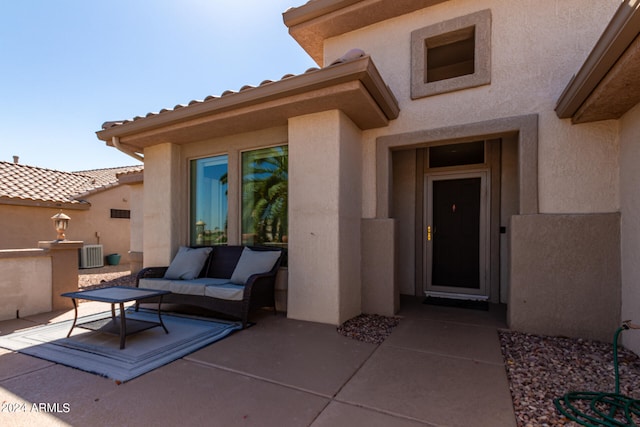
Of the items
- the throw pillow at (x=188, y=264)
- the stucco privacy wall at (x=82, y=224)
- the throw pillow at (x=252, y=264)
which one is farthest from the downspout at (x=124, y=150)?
the stucco privacy wall at (x=82, y=224)

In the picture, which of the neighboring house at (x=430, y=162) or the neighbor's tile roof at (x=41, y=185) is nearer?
the neighboring house at (x=430, y=162)

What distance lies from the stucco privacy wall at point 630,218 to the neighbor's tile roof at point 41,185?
39.1ft

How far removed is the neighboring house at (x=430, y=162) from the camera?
3.95 m

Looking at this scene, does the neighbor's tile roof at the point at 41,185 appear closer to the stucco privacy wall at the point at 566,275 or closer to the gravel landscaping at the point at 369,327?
the gravel landscaping at the point at 369,327

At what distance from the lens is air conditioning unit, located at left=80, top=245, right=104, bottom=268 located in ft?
36.6

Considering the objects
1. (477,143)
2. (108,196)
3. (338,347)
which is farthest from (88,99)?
(477,143)

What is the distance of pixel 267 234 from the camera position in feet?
18.9

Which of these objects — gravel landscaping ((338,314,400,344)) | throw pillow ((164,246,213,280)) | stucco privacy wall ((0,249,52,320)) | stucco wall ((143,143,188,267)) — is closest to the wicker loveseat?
throw pillow ((164,246,213,280))

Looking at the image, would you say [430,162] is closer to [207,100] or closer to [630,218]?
[630,218]

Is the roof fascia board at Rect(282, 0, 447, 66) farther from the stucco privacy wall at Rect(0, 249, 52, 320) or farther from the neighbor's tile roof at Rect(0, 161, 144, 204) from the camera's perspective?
the neighbor's tile roof at Rect(0, 161, 144, 204)

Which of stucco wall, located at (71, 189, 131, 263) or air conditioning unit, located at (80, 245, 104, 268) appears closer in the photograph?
air conditioning unit, located at (80, 245, 104, 268)

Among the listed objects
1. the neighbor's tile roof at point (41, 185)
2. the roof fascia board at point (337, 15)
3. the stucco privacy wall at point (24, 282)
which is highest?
the roof fascia board at point (337, 15)

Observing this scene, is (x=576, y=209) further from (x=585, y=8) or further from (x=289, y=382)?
(x=289, y=382)

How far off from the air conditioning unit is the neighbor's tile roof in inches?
75.4
